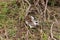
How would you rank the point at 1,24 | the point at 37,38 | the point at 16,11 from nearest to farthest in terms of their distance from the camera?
the point at 37,38, the point at 1,24, the point at 16,11

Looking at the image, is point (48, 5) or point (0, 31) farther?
point (48, 5)

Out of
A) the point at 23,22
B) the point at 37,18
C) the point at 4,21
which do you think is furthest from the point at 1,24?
the point at 37,18

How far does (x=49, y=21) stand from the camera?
4.39 m

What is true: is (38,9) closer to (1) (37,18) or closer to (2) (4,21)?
(1) (37,18)

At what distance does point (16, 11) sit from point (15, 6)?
147 millimetres

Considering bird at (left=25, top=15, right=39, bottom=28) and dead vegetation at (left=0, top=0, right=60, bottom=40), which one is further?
bird at (left=25, top=15, right=39, bottom=28)

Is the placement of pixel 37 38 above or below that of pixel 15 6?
below

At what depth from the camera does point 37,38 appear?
4.01 meters

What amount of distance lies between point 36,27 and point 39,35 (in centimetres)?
23

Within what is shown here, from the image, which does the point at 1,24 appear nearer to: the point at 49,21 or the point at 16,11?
the point at 16,11

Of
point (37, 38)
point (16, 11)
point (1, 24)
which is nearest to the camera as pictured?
point (37, 38)

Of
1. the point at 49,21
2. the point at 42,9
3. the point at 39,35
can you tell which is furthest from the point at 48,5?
the point at 39,35

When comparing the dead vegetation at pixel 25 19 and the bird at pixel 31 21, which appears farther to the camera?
the bird at pixel 31 21

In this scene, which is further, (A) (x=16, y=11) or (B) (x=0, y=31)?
(A) (x=16, y=11)
